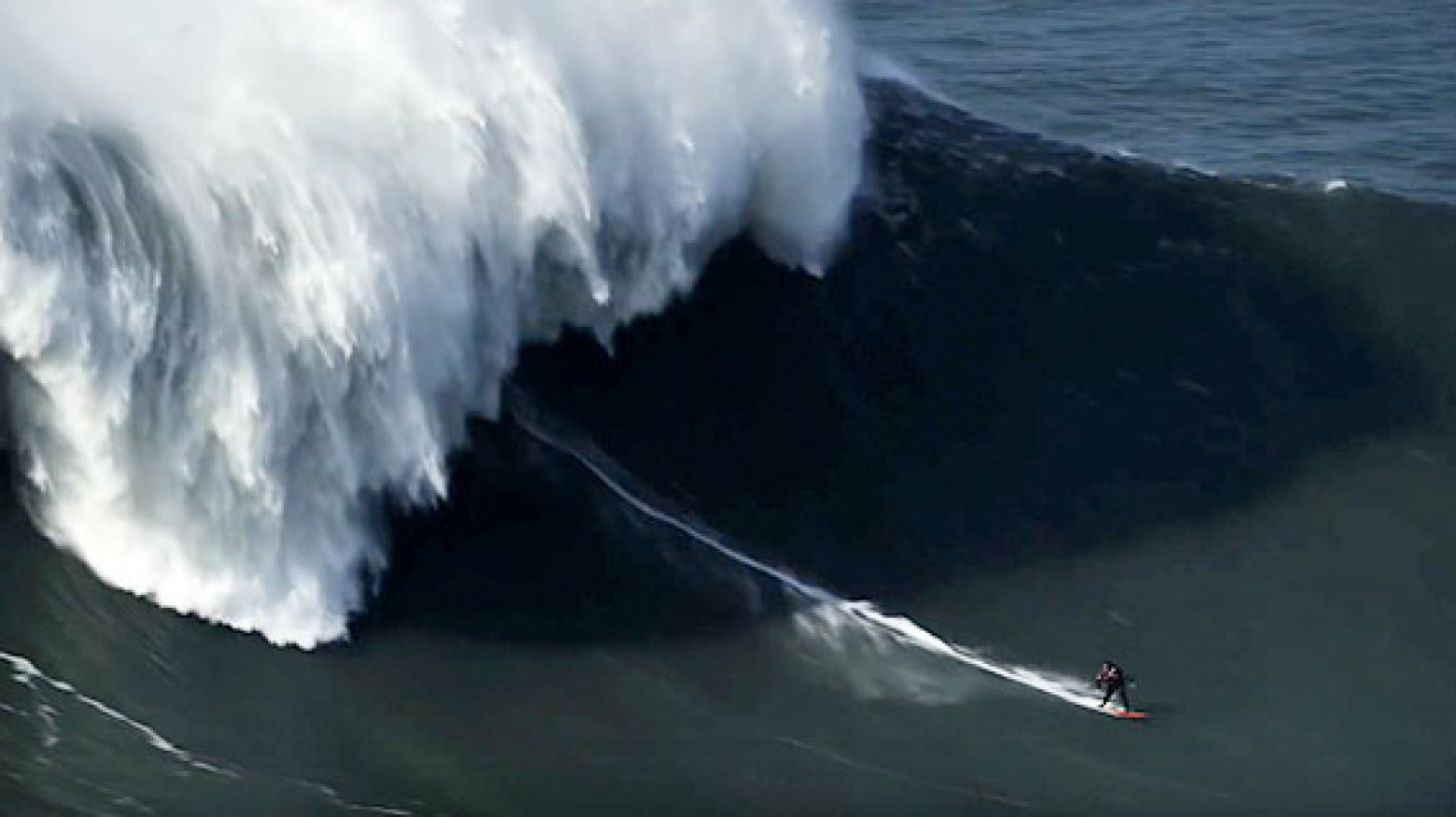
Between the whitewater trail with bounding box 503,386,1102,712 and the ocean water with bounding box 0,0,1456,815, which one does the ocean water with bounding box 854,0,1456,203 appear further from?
the whitewater trail with bounding box 503,386,1102,712

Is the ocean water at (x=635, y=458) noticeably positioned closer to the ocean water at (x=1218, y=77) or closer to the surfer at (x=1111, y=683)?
the surfer at (x=1111, y=683)

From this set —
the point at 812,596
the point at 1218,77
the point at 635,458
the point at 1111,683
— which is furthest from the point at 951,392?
the point at 1218,77

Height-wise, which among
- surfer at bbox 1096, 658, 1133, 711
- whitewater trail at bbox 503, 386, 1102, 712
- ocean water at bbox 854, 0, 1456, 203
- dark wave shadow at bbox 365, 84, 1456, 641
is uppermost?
ocean water at bbox 854, 0, 1456, 203

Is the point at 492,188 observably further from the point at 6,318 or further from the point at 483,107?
the point at 6,318

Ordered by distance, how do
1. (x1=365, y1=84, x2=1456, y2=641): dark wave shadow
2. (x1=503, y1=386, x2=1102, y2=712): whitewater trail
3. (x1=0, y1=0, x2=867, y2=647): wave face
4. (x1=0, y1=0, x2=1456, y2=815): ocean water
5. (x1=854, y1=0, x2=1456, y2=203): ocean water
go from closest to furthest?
1. (x1=0, y1=0, x2=1456, y2=815): ocean water
2. (x1=0, y1=0, x2=867, y2=647): wave face
3. (x1=503, y1=386, x2=1102, y2=712): whitewater trail
4. (x1=365, y1=84, x2=1456, y2=641): dark wave shadow
5. (x1=854, y1=0, x2=1456, y2=203): ocean water

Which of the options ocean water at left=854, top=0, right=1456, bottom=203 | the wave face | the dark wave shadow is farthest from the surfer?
ocean water at left=854, top=0, right=1456, bottom=203

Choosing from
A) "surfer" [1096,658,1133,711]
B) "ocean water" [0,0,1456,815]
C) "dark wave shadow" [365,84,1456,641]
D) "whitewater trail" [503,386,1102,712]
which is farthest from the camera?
"dark wave shadow" [365,84,1456,641]

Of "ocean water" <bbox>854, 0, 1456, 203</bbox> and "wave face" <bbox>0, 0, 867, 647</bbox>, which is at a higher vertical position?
"ocean water" <bbox>854, 0, 1456, 203</bbox>

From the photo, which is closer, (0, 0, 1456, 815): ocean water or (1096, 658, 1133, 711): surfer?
(0, 0, 1456, 815): ocean water
